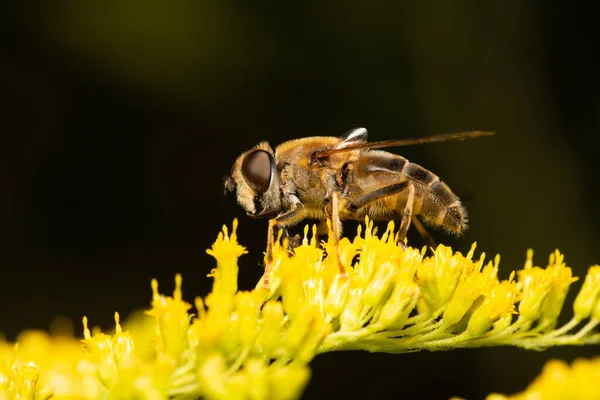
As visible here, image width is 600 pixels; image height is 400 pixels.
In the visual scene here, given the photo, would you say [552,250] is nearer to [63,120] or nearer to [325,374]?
[325,374]

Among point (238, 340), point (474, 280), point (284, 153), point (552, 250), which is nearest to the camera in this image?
point (238, 340)

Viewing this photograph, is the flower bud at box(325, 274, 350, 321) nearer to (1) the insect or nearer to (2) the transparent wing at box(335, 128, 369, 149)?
(1) the insect

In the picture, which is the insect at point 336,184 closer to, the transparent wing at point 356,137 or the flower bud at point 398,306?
the transparent wing at point 356,137

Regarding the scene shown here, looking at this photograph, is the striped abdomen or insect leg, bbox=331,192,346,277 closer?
insect leg, bbox=331,192,346,277

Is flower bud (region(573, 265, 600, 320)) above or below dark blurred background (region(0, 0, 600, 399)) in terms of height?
below

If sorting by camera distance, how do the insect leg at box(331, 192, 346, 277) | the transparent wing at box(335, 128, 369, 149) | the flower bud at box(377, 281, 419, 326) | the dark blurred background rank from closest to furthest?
the flower bud at box(377, 281, 419, 326)
the insect leg at box(331, 192, 346, 277)
the transparent wing at box(335, 128, 369, 149)
the dark blurred background

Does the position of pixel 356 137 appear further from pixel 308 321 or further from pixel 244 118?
pixel 244 118

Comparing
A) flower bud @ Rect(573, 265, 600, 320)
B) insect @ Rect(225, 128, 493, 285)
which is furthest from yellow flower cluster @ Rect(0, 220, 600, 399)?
insect @ Rect(225, 128, 493, 285)

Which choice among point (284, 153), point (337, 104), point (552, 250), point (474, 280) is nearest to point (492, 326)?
point (474, 280)
